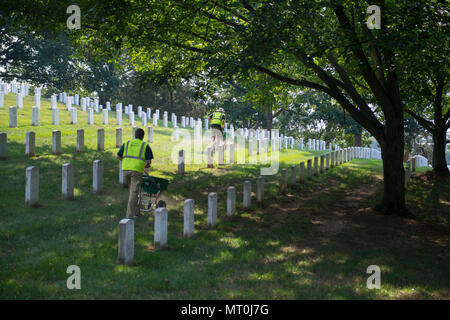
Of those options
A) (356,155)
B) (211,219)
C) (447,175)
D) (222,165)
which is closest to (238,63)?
(211,219)

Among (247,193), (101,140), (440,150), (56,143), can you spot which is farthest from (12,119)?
(440,150)

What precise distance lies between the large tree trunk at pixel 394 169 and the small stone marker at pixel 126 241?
8476 mm

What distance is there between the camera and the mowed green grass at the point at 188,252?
6352mm

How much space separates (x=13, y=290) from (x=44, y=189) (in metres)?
5.92

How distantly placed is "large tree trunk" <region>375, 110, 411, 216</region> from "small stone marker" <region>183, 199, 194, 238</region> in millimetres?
6591

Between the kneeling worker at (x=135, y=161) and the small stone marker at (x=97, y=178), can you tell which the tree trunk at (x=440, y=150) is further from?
the kneeling worker at (x=135, y=161)

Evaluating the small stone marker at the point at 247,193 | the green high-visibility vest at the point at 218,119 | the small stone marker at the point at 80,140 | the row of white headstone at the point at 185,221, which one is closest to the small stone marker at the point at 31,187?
the row of white headstone at the point at 185,221

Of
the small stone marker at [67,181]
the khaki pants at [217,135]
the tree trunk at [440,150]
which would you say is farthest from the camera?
the tree trunk at [440,150]

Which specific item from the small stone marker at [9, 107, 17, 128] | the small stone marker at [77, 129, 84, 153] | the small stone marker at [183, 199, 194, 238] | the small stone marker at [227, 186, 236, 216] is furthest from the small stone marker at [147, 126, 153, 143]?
the small stone marker at [183, 199, 194, 238]

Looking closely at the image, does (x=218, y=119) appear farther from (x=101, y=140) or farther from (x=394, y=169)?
(x=394, y=169)

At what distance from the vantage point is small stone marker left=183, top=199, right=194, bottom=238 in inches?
351

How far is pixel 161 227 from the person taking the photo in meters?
8.02

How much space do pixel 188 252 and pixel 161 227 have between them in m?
0.69
